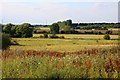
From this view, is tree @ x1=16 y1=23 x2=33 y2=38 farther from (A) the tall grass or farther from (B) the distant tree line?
(A) the tall grass

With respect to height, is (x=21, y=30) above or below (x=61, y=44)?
above

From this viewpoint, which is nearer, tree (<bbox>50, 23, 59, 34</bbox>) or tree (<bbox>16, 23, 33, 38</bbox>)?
tree (<bbox>16, 23, 33, 38</bbox>)

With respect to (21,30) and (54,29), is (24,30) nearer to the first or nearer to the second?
(21,30)

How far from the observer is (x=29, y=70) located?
28.3 ft

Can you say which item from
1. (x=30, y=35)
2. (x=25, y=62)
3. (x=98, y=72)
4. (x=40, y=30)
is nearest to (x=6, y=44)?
(x=25, y=62)

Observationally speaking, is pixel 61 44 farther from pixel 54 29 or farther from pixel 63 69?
pixel 63 69

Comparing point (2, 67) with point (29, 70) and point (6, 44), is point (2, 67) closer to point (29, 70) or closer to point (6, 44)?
point (29, 70)

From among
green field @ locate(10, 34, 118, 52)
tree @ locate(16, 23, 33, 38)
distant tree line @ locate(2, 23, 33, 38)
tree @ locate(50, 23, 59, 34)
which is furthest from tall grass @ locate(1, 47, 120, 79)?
tree @ locate(50, 23, 59, 34)

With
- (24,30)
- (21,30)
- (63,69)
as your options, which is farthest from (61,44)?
(63,69)

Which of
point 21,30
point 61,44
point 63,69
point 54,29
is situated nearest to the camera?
point 63,69

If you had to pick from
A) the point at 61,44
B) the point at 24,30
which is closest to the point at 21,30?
the point at 24,30

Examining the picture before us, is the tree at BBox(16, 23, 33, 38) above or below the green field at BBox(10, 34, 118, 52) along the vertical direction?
above

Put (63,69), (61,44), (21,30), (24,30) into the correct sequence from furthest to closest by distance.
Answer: (24,30), (21,30), (61,44), (63,69)

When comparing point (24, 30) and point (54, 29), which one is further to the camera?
point (54, 29)
